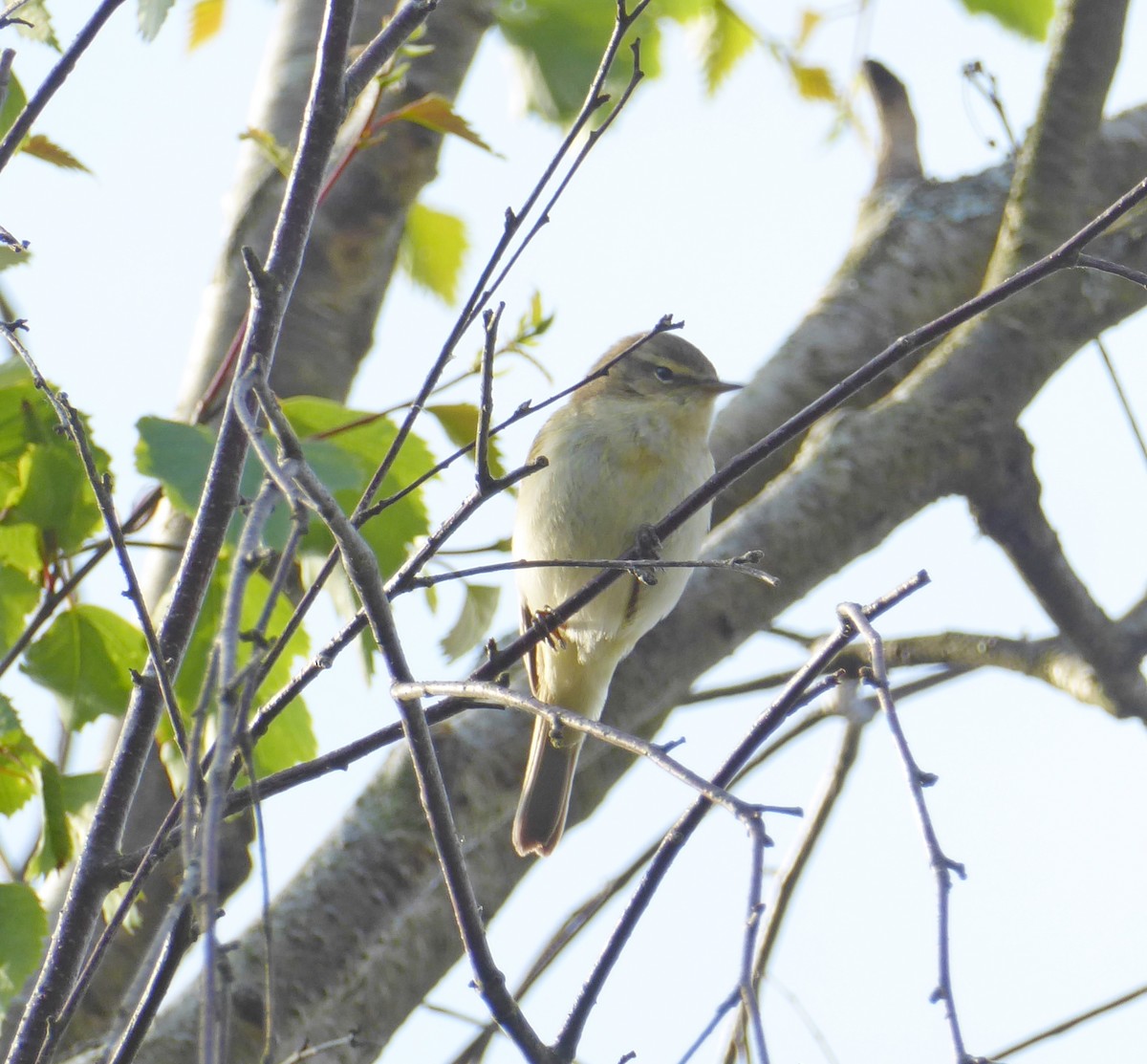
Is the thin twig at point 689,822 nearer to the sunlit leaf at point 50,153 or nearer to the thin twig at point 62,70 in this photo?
the thin twig at point 62,70

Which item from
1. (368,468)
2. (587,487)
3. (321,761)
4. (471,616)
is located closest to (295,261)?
(321,761)

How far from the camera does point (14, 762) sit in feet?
7.55

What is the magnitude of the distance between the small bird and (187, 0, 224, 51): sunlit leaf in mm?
2289

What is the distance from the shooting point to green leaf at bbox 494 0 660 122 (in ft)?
14.1

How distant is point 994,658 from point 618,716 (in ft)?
4.31

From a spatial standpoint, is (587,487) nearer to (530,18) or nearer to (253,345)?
(530,18)

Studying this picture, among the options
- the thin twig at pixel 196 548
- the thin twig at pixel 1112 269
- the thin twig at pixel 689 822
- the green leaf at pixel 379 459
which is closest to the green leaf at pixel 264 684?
the green leaf at pixel 379 459

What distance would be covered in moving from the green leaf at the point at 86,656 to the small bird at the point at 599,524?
58.3 inches

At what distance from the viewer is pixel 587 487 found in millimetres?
4156

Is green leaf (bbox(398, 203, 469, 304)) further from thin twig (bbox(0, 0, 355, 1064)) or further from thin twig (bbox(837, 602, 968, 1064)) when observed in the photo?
thin twig (bbox(837, 602, 968, 1064))

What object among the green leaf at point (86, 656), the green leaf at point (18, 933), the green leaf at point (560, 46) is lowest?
the green leaf at point (18, 933)

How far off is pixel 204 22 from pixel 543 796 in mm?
3474

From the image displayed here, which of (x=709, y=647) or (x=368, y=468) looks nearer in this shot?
(x=368, y=468)

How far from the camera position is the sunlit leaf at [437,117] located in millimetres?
2768
